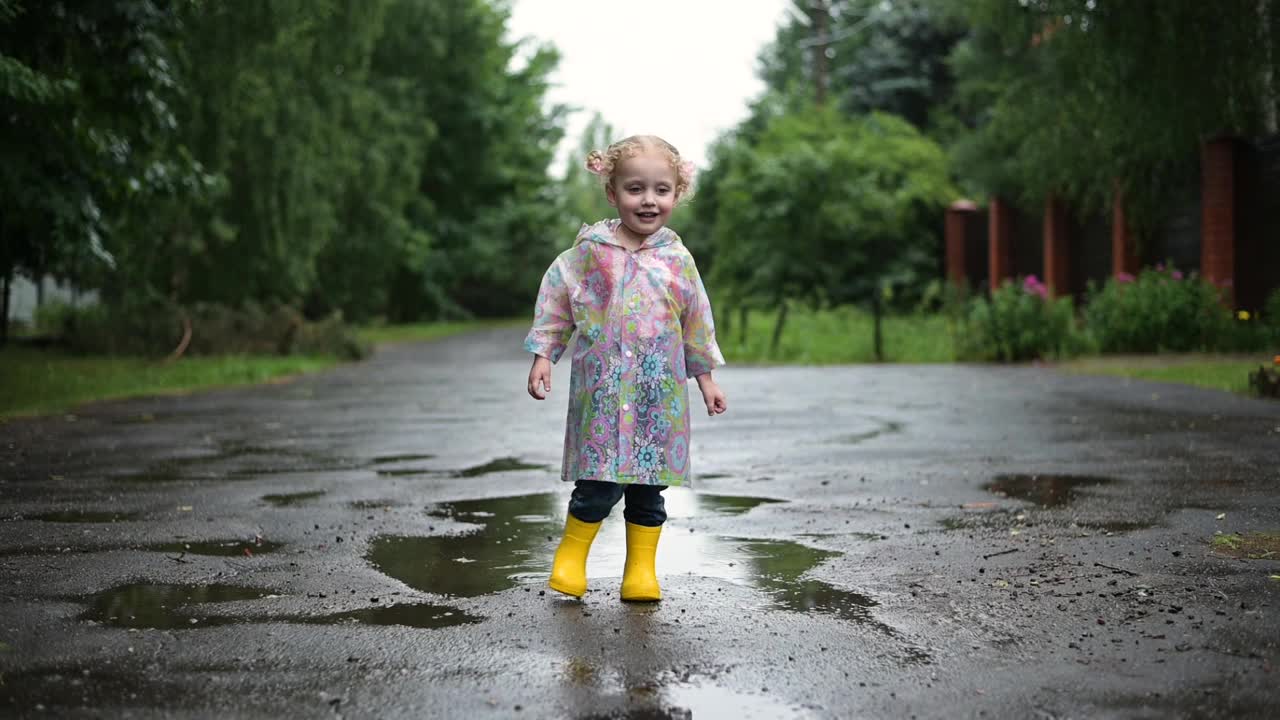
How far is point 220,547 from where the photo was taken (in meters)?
5.51

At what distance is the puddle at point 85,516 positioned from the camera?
6164 mm

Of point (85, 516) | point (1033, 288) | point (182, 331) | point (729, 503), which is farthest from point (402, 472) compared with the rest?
point (182, 331)

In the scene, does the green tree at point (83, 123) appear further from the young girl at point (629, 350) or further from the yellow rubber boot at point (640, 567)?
the yellow rubber boot at point (640, 567)

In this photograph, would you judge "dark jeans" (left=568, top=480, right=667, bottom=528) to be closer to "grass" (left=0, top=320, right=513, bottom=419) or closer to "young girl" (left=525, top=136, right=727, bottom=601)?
"young girl" (left=525, top=136, right=727, bottom=601)

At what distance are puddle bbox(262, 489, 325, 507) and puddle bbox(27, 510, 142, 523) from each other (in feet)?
2.18

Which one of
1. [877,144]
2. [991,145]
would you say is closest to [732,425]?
[991,145]

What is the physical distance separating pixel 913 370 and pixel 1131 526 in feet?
41.7

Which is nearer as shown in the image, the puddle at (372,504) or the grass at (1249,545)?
the grass at (1249,545)

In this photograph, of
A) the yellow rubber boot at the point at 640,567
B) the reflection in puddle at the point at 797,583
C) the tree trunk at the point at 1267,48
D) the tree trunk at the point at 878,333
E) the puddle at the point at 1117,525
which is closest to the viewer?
the reflection in puddle at the point at 797,583

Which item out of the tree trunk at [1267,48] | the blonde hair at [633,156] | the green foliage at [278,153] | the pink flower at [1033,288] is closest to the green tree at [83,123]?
the green foliage at [278,153]

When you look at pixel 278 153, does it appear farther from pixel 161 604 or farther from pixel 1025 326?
pixel 161 604

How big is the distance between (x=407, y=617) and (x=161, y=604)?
812mm

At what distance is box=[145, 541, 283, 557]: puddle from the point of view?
538 cm

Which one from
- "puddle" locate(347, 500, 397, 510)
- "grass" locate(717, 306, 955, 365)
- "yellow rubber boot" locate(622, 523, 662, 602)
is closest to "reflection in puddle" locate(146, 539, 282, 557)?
"puddle" locate(347, 500, 397, 510)
